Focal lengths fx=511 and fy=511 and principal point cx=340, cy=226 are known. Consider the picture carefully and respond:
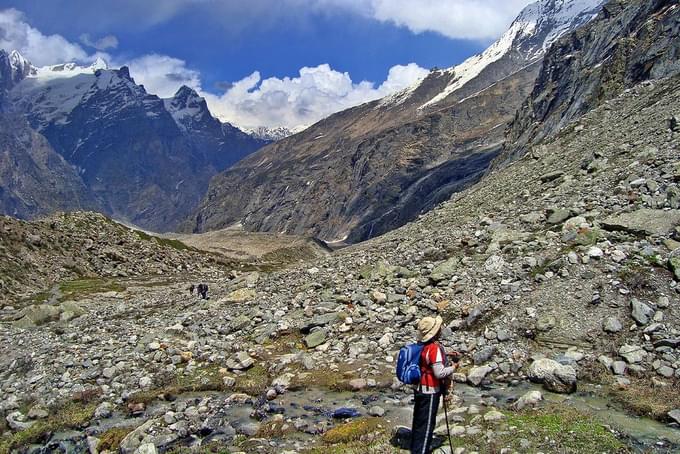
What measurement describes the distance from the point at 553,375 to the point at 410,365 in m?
4.71

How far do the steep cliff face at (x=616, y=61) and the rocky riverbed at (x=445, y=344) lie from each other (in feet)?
126

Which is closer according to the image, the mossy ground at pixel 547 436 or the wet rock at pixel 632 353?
the mossy ground at pixel 547 436

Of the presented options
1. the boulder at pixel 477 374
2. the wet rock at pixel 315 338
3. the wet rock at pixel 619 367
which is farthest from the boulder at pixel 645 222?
the wet rock at pixel 315 338

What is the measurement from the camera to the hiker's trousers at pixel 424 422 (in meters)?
9.70

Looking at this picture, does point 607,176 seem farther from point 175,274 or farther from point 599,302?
point 175,274

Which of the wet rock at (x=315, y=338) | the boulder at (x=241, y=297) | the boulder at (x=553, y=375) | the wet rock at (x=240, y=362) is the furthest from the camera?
the boulder at (x=241, y=297)

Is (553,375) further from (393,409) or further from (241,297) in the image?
(241,297)

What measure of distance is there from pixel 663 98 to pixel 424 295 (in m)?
28.6

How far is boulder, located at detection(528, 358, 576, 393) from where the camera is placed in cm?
1212

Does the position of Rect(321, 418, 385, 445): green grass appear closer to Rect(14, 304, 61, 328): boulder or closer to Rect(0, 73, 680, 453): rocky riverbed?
Rect(0, 73, 680, 453): rocky riverbed

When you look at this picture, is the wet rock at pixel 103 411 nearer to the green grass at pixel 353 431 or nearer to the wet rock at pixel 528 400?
the green grass at pixel 353 431

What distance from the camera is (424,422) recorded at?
9.78m

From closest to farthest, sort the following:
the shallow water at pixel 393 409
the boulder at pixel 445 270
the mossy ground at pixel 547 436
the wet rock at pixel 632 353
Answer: the mossy ground at pixel 547 436 < the shallow water at pixel 393 409 < the wet rock at pixel 632 353 < the boulder at pixel 445 270

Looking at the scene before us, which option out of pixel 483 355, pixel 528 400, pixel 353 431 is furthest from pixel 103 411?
pixel 528 400
